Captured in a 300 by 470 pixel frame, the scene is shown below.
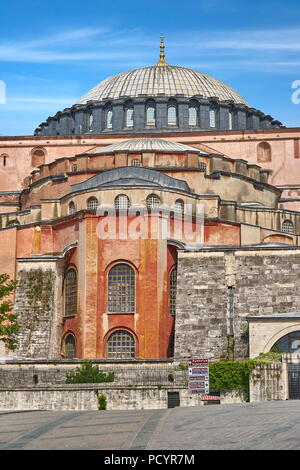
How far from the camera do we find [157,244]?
37.3m

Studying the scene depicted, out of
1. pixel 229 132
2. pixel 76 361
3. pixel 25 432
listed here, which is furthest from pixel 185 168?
pixel 25 432

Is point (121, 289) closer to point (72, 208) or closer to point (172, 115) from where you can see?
point (72, 208)

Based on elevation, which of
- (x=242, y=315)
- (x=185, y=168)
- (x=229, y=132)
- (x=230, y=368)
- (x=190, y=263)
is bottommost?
(x=230, y=368)

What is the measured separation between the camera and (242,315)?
34812 millimetres

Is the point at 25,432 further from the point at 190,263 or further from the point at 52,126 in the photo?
the point at 52,126

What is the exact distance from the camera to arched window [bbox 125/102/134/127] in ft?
181

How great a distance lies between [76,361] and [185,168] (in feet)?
48.6

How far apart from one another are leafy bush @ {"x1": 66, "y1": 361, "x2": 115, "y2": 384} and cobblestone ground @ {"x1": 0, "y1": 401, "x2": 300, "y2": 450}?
10608mm

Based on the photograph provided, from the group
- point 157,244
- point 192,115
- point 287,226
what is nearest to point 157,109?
point 192,115

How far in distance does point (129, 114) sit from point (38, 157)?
6.51 metres

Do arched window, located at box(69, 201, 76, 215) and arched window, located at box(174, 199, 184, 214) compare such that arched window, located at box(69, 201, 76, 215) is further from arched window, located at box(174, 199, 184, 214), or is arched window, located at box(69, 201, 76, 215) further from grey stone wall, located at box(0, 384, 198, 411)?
grey stone wall, located at box(0, 384, 198, 411)

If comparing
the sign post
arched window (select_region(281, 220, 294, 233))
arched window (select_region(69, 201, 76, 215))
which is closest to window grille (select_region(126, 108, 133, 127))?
arched window (select_region(281, 220, 294, 233))

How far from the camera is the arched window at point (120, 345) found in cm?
3647

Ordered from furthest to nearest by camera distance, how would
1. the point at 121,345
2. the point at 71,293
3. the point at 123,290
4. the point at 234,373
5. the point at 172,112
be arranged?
the point at 172,112 → the point at 71,293 → the point at 123,290 → the point at 121,345 → the point at 234,373
